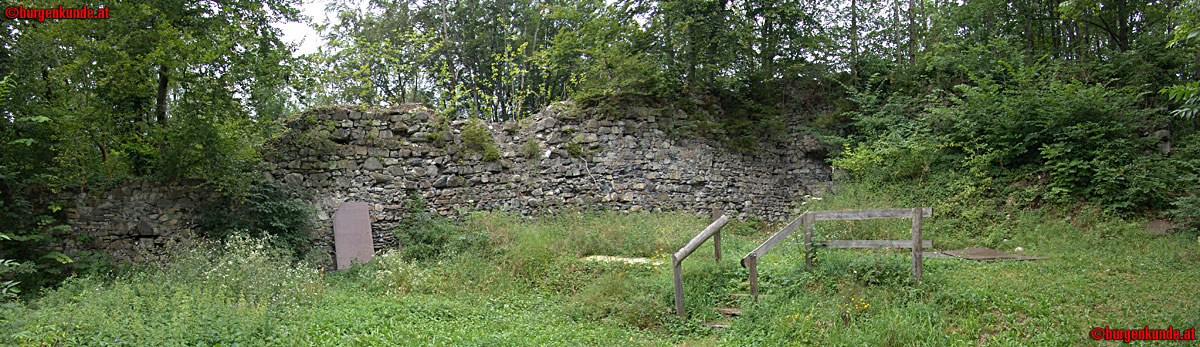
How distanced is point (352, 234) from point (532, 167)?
358cm

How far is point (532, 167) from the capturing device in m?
11.6

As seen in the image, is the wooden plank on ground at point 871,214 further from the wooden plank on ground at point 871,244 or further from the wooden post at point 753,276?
the wooden post at point 753,276

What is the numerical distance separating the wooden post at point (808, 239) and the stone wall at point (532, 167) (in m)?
5.81

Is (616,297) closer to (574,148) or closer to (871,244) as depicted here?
(871,244)

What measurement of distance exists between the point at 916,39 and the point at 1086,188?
21.6 ft

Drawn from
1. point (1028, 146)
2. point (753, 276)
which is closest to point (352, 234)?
point (753, 276)

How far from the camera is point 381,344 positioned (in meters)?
5.10

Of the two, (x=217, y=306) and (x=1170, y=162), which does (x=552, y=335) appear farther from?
(x=1170, y=162)

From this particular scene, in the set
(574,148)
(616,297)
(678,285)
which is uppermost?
(574,148)

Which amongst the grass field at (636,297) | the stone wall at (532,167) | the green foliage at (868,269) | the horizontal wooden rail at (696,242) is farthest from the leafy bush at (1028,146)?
the horizontal wooden rail at (696,242)

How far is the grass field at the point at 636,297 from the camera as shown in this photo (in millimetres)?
4734

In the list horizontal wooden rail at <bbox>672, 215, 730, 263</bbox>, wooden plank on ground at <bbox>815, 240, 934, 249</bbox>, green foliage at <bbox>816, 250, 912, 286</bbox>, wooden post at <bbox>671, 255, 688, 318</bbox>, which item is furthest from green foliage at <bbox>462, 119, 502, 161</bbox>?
green foliage at <bbox>816, 250, 912, 286</bbox>

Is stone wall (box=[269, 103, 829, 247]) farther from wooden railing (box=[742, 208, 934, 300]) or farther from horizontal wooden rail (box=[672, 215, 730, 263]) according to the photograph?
wooden railing (box=[742, 208, 934, 300])

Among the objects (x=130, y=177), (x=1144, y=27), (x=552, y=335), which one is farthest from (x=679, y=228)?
(x=1144, y=27)
